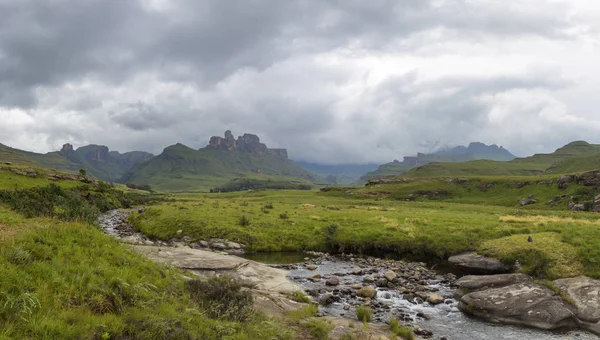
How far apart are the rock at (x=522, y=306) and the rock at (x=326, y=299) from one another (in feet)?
29.0

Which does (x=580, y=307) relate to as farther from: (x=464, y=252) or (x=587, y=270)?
(x=464, y=252)

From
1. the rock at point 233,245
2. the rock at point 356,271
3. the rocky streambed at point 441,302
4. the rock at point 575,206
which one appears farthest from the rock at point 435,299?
the rock at point 575,206

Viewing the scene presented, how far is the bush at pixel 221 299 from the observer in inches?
555

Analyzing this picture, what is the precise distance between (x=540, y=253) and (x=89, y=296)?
33242 mm

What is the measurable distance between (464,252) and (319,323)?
80.5 ft

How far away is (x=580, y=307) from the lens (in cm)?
2031

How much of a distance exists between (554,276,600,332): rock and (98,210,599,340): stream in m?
1.25

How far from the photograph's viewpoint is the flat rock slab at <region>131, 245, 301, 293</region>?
24.1 m

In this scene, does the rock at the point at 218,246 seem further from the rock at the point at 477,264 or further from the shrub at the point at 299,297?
the rock at the point at 477,264

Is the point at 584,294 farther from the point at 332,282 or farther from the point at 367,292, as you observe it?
the point at 332,282

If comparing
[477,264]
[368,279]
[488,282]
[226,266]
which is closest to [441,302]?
[488,282]

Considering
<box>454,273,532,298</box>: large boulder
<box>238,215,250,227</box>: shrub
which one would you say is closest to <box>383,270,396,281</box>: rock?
<box>454,273,532,298</box>: large boulder

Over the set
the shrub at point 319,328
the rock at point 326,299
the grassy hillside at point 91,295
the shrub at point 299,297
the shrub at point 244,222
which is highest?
the grassy hillside at point 91,295

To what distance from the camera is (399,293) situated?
24859 mm
